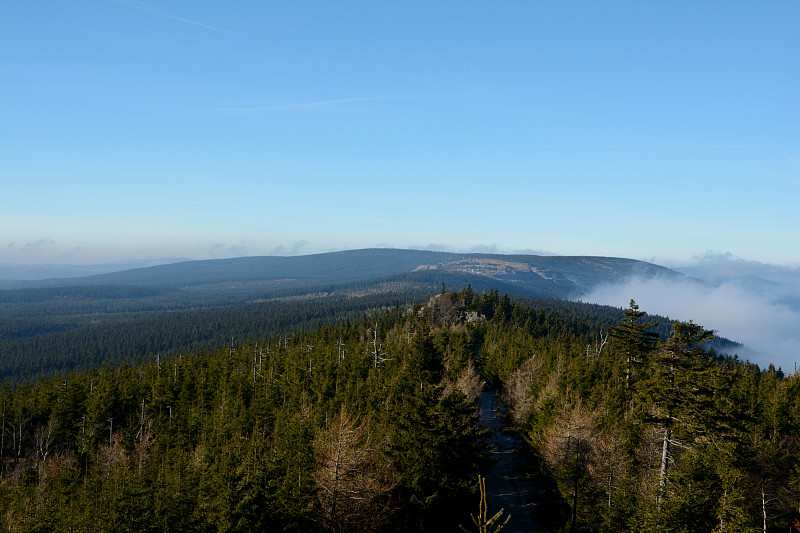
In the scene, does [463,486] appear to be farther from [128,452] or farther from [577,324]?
[577,324]

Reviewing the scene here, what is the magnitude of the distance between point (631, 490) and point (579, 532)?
886 centimetres

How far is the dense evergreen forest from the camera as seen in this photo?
78.6 ft

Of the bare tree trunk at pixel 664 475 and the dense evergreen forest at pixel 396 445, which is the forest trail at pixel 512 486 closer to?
the dense evergreen forest at pixel 396 445

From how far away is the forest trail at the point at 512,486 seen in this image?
40.0 meters

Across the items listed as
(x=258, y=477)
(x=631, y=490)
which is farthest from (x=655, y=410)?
(x=258, y=477)

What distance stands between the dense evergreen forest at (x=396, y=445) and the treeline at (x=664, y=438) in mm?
139

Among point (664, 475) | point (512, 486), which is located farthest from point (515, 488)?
point (664, 475)

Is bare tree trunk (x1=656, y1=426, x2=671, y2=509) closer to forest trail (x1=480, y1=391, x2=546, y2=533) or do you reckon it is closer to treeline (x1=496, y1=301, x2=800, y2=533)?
treeline (x1=496, y1=301, x2=800, y2=533)

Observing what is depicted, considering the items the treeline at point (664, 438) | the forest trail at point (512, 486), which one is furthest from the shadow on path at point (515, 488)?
the treeline at point (664, 438)

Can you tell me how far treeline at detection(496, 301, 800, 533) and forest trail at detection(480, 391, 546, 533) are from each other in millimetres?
4042

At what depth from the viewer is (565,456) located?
3803 cm

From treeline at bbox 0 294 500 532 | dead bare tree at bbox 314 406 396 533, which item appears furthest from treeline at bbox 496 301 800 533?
dead bare tree at bbox 314 406 396 533

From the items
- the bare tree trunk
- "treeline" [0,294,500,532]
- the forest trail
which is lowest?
the forest trail

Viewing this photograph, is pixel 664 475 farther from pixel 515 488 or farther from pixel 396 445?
pixel 515 488
